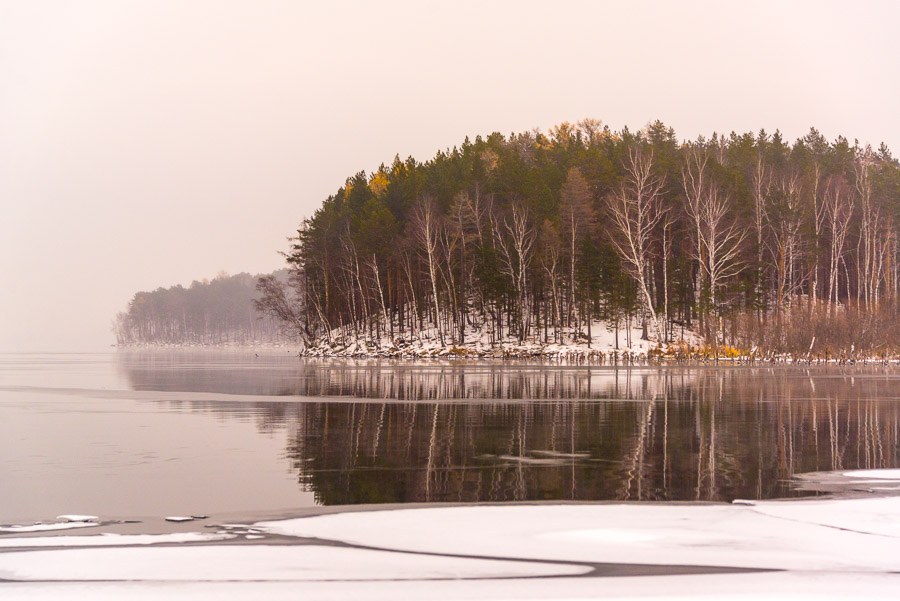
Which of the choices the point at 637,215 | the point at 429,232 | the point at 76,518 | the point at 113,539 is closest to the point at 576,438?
the point at 76,518

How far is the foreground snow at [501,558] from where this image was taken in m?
7.25

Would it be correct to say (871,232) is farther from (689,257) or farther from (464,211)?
(464,211)

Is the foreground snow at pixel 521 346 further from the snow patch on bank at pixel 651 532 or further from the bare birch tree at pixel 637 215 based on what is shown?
the snow patch on bank at pixel 651 532

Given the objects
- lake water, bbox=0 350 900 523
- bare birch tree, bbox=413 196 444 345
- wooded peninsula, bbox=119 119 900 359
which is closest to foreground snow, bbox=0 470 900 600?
lake water, bbox=0 350 900 523

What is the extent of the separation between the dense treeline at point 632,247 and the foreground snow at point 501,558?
52278mm

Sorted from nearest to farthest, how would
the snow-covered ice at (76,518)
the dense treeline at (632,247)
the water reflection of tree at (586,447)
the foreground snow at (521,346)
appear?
the snow-covered ice at (76,518) < the water reflection of tree at (586,447) < the foreground snow at (521,346) < the dense treeline at (632,247)

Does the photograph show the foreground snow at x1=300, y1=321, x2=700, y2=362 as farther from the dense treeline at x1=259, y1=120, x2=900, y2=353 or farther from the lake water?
the lake water

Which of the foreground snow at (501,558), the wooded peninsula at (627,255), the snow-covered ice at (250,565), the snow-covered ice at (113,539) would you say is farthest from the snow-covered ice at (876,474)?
the wooded peninsula at (627,255)

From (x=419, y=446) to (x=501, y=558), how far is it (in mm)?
8052

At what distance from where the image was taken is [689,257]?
78.9 meters

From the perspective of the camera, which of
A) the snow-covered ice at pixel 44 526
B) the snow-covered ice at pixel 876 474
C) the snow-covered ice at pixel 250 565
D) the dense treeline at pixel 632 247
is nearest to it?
the snow-covered ice at pixel 250 565

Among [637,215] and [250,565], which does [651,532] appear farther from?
[637,215]

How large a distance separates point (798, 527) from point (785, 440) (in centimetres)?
794

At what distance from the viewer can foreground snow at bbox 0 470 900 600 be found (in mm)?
7246
